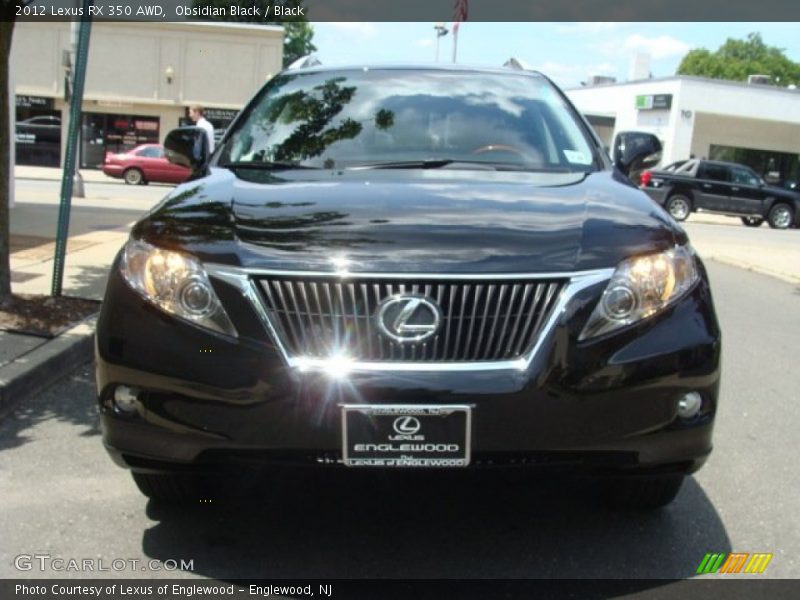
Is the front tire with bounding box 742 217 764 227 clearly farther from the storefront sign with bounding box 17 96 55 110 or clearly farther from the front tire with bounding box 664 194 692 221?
the storefront sign with bounding box 17 96 55 110

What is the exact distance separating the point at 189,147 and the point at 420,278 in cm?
202

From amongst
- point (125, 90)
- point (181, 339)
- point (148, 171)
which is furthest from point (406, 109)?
point (125, 90)

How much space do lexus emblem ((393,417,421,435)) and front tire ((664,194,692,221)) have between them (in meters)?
22.3

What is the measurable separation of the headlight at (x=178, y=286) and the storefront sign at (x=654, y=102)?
35.0m

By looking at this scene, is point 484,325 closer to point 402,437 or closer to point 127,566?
point 402,437

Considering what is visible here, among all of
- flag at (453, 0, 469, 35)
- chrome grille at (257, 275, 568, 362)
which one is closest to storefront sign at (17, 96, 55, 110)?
flag at (453, 0, 469, 35)

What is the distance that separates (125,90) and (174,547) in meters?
35.2

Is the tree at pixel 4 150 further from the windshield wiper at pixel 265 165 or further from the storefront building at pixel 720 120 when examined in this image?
the storefront building at pixel 720 120

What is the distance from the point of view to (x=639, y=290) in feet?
8.83

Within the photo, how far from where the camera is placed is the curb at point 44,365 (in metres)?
4.45

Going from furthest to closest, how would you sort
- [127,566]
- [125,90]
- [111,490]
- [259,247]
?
1. [125,90]
2. [111,490]
3. [127,566]
4. [259,247]

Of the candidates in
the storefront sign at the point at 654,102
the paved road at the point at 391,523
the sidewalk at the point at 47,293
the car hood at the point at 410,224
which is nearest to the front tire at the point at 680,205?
the storefront sign at the point at 654,102

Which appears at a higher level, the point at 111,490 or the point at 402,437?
the point at 402,437

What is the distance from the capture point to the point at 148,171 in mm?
27344
